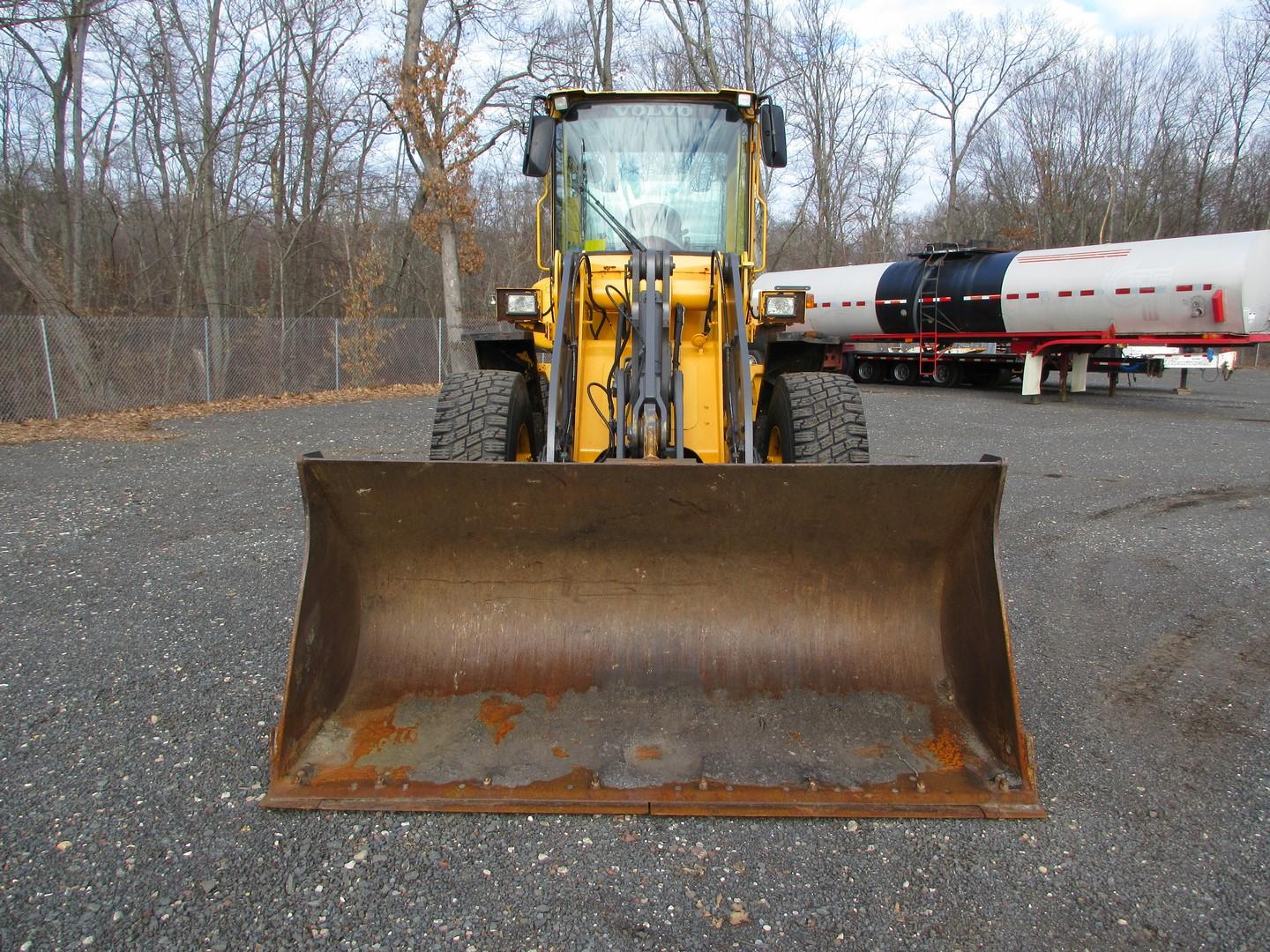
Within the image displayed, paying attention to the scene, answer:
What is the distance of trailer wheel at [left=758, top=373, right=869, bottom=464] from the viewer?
3894mm

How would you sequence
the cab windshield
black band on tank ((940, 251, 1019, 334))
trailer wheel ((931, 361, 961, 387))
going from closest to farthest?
the cab windshield → black band on tank ((940, 251, 1019, 334)) → trailer wheel ((931, 361, 961, 387))

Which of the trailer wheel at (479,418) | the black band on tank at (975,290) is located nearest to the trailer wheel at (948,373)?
the black band on tank at (975,290)

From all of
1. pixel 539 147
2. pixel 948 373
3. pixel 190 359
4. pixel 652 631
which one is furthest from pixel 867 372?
pixel 652 631

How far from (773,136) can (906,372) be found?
670 inches

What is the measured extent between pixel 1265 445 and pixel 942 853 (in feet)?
35.9

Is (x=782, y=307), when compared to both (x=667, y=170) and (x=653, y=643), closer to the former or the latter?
(x=667, y=170)

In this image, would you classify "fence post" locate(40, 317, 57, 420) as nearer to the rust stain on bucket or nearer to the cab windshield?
the cab windshield

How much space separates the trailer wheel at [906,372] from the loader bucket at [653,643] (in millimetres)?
18214

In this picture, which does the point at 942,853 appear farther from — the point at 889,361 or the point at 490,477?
the point at 889,361

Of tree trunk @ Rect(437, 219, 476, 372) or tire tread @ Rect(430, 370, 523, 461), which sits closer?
tire tread @ Rect(430, 370, 523, 461)

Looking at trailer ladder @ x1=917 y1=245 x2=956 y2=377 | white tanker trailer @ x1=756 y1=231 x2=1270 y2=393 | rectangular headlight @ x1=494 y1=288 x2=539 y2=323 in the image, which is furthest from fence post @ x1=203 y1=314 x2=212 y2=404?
trailer ladder @ x1=917 y1=245 x2=956 y2=377

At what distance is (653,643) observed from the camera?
3012 mm

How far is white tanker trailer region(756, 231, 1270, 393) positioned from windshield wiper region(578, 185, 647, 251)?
22.0 ft

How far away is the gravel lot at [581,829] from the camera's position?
2068 millimetres
